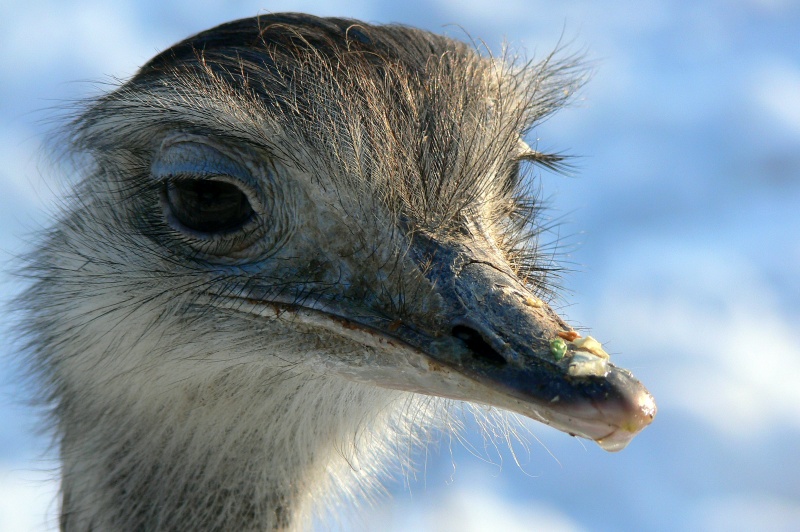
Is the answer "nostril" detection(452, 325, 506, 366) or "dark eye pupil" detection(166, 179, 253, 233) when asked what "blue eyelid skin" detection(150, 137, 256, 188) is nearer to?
"dark eye pupil" detection(166, 179, 253, 233)

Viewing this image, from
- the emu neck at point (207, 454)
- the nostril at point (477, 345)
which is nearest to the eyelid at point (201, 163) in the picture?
the emu neck at point (207, 454)

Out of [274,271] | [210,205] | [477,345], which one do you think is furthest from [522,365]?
[210,205]

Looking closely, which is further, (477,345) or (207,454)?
(207,454)

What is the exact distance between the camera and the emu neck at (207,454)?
2840 millimetres

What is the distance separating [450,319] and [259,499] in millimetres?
1051

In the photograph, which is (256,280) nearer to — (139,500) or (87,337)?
(87,337)

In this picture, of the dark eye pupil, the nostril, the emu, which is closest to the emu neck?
the emu

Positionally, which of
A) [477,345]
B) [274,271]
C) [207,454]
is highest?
[477,345]

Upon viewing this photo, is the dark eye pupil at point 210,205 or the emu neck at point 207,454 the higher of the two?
the dark eye pupil at point 210,205

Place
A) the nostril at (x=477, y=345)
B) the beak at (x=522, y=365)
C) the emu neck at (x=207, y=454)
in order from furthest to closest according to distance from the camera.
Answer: the emu neck at (x=207, y=454) < the nostril at (x=477, y=345) < the beak at (x=522, y=365)

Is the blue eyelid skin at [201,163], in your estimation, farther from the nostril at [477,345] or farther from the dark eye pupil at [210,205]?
the nostril at [477,345]

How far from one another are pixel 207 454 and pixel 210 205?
2.33 ft

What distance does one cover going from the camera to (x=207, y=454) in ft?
9.59

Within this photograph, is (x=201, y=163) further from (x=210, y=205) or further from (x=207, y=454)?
(x=207, y=454)
